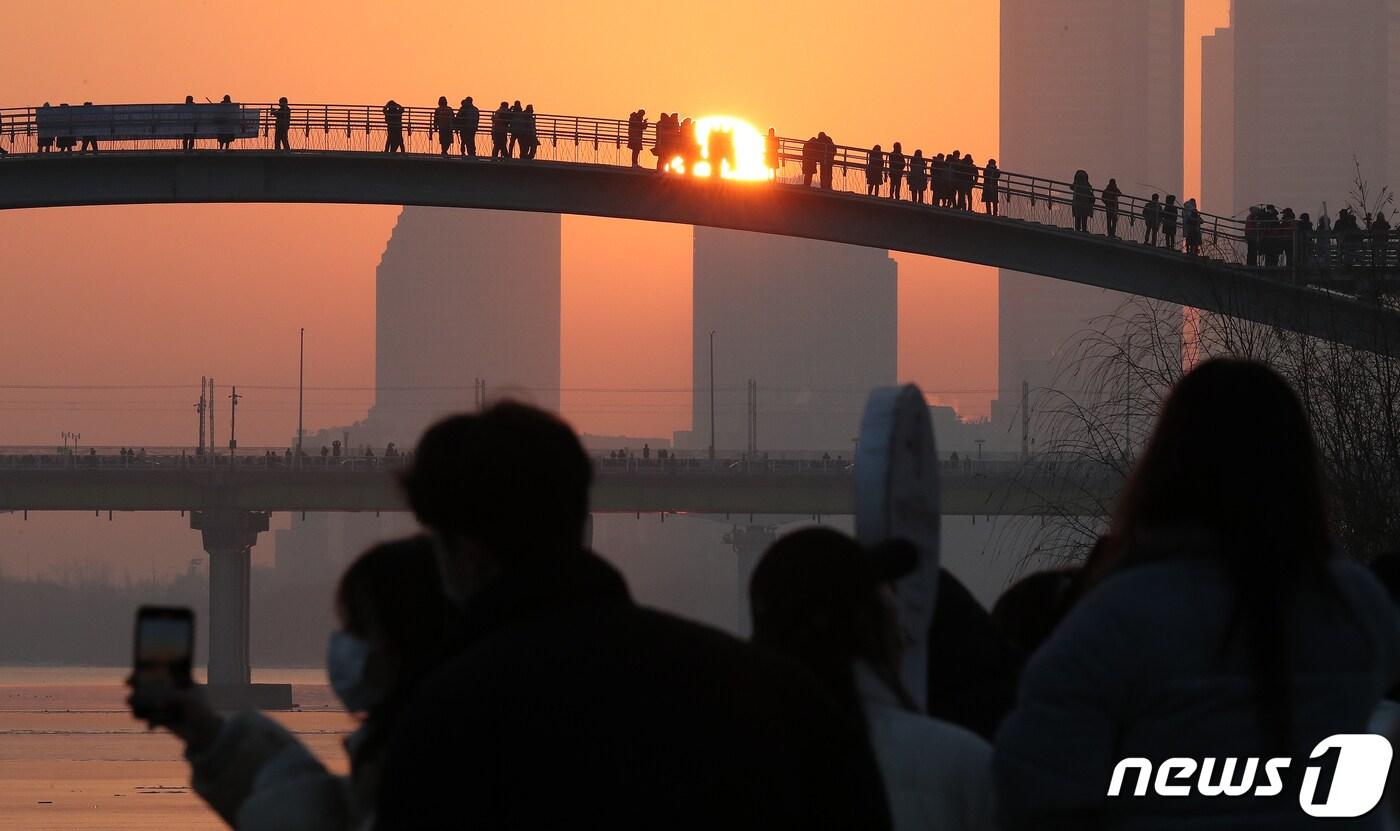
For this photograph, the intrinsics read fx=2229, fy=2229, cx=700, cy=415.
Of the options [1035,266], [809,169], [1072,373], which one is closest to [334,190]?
[809,169]

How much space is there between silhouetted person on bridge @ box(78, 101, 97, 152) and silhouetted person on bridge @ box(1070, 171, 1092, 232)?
65.6 feet

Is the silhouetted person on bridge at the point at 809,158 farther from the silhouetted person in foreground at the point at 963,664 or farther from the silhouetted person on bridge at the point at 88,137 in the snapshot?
the silhouetted person in foreground at the point at 963,664

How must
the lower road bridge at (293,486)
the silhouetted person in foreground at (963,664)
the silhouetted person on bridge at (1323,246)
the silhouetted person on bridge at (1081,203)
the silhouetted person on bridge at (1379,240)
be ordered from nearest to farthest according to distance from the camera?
the silhouetted person in foreground at (963,664), the silhouetted person on bridge at (1379,240), the silhouetted person on bridge at (1323,246), the silhouetted person on bridge at (1081,203), the lower road bridge at (293,486)

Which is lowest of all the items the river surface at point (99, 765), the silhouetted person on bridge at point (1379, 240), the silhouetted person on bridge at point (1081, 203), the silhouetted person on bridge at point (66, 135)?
the river surface at point (99, 765)

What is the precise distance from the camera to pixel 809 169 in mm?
44562

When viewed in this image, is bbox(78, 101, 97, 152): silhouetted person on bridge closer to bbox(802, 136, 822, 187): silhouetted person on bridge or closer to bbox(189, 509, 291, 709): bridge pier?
bbox(802, 136, 822, 187): silhouetted person on bridge

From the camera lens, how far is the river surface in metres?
29.8

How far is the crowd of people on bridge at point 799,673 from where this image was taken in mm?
3236

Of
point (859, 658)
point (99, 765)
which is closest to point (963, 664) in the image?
point (859, 658)

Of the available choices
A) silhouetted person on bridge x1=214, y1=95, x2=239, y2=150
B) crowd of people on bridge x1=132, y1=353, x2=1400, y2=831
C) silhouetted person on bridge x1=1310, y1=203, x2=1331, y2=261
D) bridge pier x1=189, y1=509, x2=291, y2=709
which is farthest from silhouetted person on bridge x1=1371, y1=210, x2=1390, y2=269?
bridge pier x1=189, y1=509, x2=291, y2=709

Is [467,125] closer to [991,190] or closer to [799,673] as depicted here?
[991,190]

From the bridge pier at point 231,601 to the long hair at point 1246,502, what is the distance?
78.9m

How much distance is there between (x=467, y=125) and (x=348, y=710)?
41322 mm

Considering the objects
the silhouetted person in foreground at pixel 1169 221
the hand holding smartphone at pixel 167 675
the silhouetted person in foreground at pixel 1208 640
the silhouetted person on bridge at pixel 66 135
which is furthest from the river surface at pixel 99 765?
the silhouetted person in foreground at pixel 1169 221
